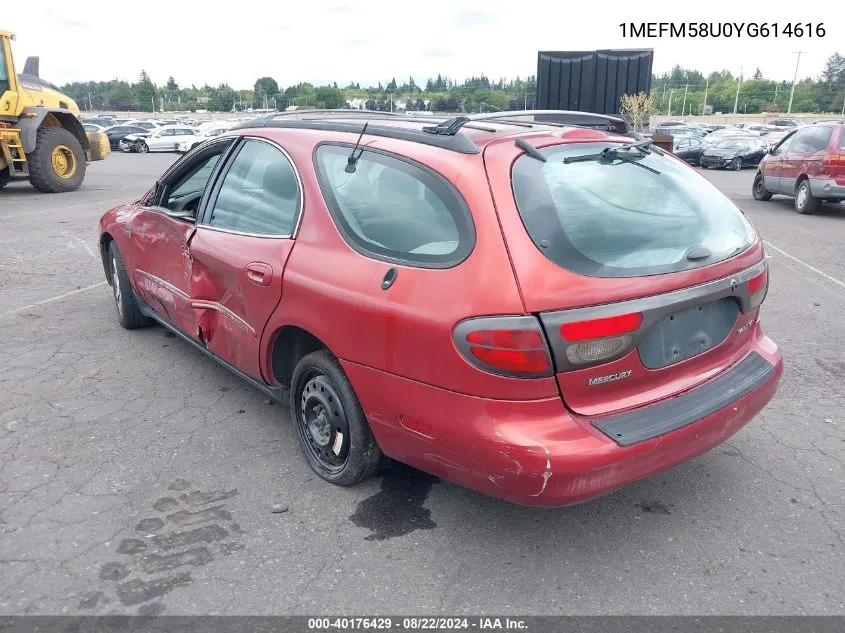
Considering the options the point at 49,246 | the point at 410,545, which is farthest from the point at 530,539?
the point at 49,246

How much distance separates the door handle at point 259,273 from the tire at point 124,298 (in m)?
2.30

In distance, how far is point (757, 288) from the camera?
304 centimetres

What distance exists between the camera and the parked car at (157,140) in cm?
3288

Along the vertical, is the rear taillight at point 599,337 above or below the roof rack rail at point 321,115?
below

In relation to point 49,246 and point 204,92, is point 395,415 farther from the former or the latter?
point 204,92

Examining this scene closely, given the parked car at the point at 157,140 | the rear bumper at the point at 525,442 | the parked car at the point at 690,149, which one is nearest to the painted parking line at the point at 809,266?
the rear bumper at the point at 525,442

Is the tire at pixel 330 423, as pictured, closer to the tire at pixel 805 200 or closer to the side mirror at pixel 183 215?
the side mirror at pixel 183 215

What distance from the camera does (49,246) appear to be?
29.7ft

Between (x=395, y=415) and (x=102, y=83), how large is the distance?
117644mm

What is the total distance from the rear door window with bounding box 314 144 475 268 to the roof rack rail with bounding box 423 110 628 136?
23cm

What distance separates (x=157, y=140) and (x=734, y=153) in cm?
2571

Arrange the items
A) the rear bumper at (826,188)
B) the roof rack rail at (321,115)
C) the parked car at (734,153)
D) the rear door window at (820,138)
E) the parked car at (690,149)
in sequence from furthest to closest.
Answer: the parked car at (690,149)
the parked car at (734,153)
the rear door window at (820,138)
the rear bumper at (826,188)
the roof rack rail at (321,115)

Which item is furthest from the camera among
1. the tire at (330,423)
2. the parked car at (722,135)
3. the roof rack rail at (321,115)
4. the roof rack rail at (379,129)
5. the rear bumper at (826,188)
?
the parked car at (722,135)

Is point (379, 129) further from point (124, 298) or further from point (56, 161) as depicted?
point (56, 161)
